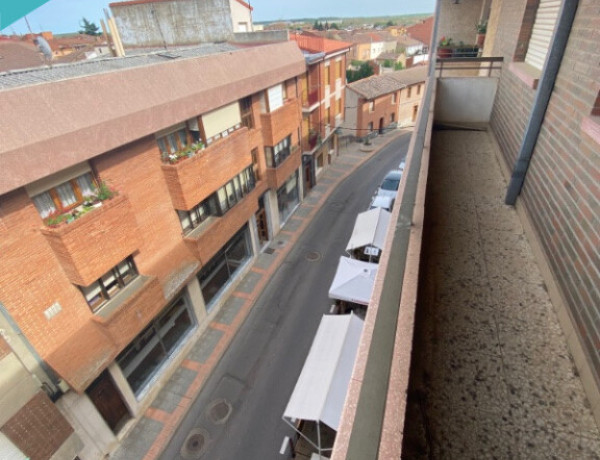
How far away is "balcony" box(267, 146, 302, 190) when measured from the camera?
56.1ft

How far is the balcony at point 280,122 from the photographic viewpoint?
51.1ft

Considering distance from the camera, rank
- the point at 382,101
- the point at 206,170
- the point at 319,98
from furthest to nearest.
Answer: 1. the point at 382,101
2. the point at 319,98
3. the point at 206,170

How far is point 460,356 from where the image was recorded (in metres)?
3.04

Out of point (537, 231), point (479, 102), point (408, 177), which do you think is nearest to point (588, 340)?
point (537, 231)

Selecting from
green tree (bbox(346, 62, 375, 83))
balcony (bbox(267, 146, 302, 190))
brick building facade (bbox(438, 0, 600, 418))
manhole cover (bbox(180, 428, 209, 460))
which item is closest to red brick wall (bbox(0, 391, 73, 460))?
manhole cover (bbox(180, 428, 209, 460))

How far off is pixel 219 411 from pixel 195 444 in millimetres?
1144

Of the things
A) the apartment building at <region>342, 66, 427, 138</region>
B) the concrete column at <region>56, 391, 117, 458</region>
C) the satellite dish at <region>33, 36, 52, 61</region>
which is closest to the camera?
the concrete column at <region>56, 391, 117, 458</region>

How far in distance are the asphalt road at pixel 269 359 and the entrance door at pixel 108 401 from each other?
1.76m

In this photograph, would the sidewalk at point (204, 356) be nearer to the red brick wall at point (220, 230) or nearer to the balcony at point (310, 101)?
the red brick wall at point (220, 230)

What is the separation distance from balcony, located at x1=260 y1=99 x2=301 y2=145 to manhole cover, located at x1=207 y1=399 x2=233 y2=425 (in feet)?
37.6

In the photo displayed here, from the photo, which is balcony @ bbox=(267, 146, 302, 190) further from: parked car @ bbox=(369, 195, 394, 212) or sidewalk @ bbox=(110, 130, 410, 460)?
parked car @ bbox=(369, 195, 394, 212)

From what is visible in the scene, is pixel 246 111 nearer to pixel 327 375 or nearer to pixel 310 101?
pixel 310 101

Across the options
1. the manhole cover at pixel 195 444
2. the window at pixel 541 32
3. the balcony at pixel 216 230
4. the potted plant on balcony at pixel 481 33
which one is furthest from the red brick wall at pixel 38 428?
the potted plant on balcony at pixel 481 33

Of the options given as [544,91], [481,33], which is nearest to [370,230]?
[481,33]
